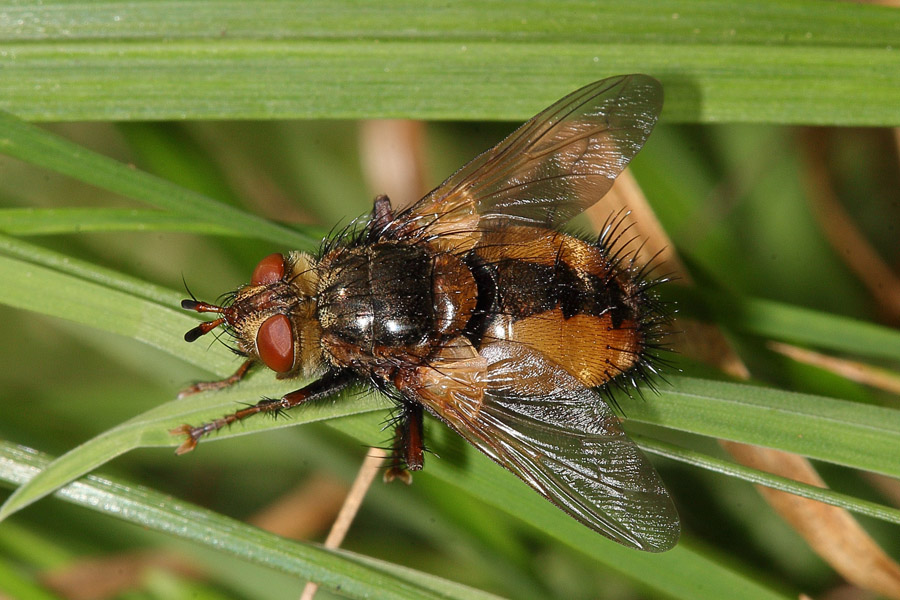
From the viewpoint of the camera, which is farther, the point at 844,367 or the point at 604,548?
the point at 844,367

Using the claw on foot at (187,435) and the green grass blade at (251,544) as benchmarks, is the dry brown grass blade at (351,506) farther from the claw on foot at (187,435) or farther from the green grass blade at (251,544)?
the claw on foot at (187,435)

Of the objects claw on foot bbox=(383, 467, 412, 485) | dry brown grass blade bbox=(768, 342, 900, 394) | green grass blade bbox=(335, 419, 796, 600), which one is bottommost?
green grass blade bbox=(335, 419, 796, 600)

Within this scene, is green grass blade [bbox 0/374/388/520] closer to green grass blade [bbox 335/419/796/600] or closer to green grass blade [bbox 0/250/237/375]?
green grass blade [bbox 0/250/237/375]

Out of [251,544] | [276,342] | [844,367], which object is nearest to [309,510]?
[251,544]

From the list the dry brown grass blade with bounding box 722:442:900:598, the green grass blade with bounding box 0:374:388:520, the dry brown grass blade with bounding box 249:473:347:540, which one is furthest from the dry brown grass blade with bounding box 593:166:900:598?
the dry brown grass blade with bounding box 249:473:347:540

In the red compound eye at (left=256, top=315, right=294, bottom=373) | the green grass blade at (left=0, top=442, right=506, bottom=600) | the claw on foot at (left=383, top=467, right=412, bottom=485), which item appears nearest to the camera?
the green grass blade at (left=0, top=442, right=506, bottom=600)

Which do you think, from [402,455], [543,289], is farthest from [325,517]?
[543,289]

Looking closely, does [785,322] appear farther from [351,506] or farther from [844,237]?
[351,506]
